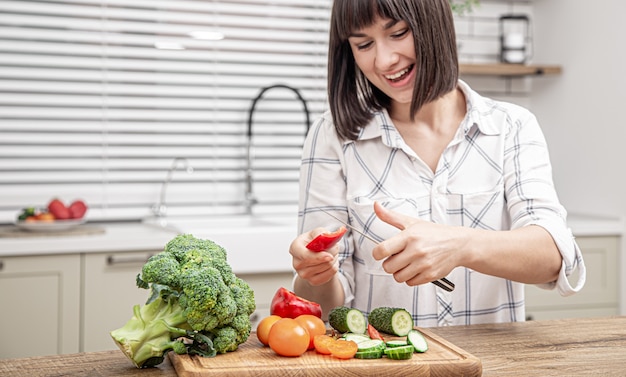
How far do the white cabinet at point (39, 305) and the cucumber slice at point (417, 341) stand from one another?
1.61m

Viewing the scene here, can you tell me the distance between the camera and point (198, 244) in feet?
4.24

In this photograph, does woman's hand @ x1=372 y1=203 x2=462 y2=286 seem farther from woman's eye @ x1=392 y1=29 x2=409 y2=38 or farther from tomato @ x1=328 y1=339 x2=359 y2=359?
woman's eye @ x1=392 y1=29 x2=409 y2=38

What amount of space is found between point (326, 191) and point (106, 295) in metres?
1.21

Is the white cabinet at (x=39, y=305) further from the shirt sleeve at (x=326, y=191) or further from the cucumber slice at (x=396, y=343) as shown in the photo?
the cucumber slice at (x=396, y=343)

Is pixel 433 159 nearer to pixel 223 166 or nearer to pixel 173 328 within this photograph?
pixel 173 328

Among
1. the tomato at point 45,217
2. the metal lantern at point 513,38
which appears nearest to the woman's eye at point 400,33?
the tomato at point 45,217

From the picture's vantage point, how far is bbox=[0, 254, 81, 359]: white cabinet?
8.27 feet

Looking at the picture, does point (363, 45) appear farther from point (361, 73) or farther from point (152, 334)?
point (152, 334)

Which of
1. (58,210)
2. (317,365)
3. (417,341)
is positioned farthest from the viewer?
(58,210)

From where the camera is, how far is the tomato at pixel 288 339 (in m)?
1.20

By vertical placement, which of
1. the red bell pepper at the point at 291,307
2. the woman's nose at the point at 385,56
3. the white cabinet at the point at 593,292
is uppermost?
the woman's nose at the point at 385,56

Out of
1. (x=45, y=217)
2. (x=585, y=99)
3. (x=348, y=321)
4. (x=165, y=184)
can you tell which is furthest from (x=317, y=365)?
(x=585, y=99)

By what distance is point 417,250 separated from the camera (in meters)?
1.33

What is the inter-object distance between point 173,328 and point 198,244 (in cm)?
16
